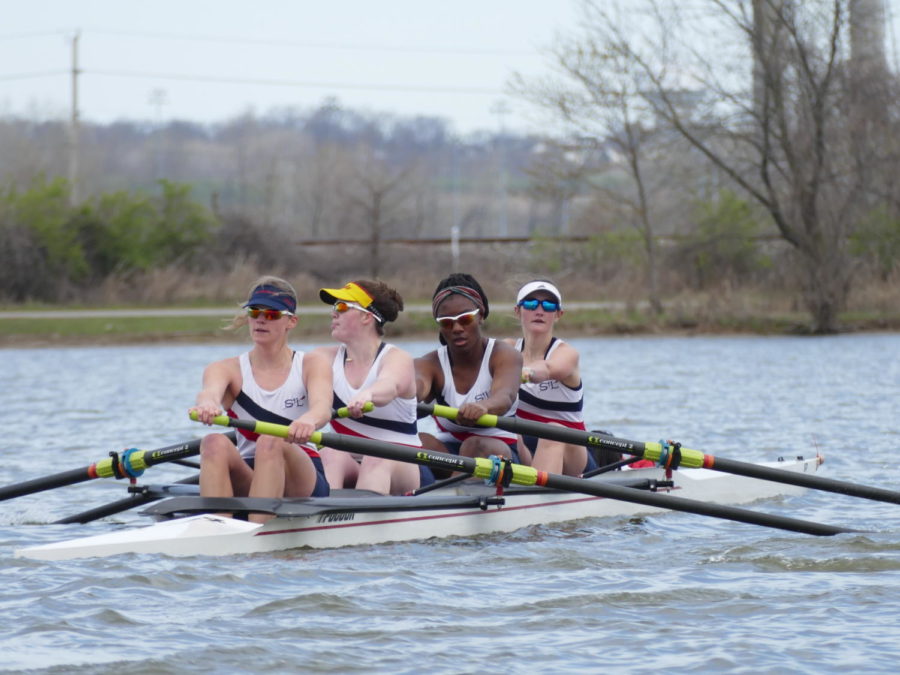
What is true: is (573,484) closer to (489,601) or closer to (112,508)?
(489,601)

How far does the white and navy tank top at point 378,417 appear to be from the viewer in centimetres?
700

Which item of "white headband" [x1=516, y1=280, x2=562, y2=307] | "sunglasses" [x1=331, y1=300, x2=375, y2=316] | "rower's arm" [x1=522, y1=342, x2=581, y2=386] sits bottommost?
"rower's arm" [x1=522, y1=342, x2=581, y2=386]

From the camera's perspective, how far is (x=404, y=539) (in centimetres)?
689

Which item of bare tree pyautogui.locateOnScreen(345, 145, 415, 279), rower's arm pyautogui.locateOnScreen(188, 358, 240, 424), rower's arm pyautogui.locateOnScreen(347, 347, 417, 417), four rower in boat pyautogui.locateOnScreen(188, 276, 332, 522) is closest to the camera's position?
rower's arm pyautogui.locateOnScreen(188, 358, 240, 424)

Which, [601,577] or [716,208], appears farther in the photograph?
[716,208]

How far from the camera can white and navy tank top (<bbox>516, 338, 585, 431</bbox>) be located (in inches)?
311

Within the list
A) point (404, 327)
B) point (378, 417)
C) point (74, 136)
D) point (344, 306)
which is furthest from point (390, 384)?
point (74, 136)

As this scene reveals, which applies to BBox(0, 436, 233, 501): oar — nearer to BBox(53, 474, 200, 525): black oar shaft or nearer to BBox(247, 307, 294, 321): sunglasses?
BBox(53, 474, 200, 525): black oar shaft

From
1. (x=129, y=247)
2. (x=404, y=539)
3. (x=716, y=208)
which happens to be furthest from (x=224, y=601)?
(x=129, y=247)

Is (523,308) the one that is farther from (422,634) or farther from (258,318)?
(422,634)

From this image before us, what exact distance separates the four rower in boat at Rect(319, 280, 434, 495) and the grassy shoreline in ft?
58.0

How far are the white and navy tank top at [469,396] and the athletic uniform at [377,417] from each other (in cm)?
43

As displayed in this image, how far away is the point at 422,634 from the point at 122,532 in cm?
180

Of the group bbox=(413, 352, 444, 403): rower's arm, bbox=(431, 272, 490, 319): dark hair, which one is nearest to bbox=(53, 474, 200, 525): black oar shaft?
bbox=(413, 352, 444, 403): rower's arm
